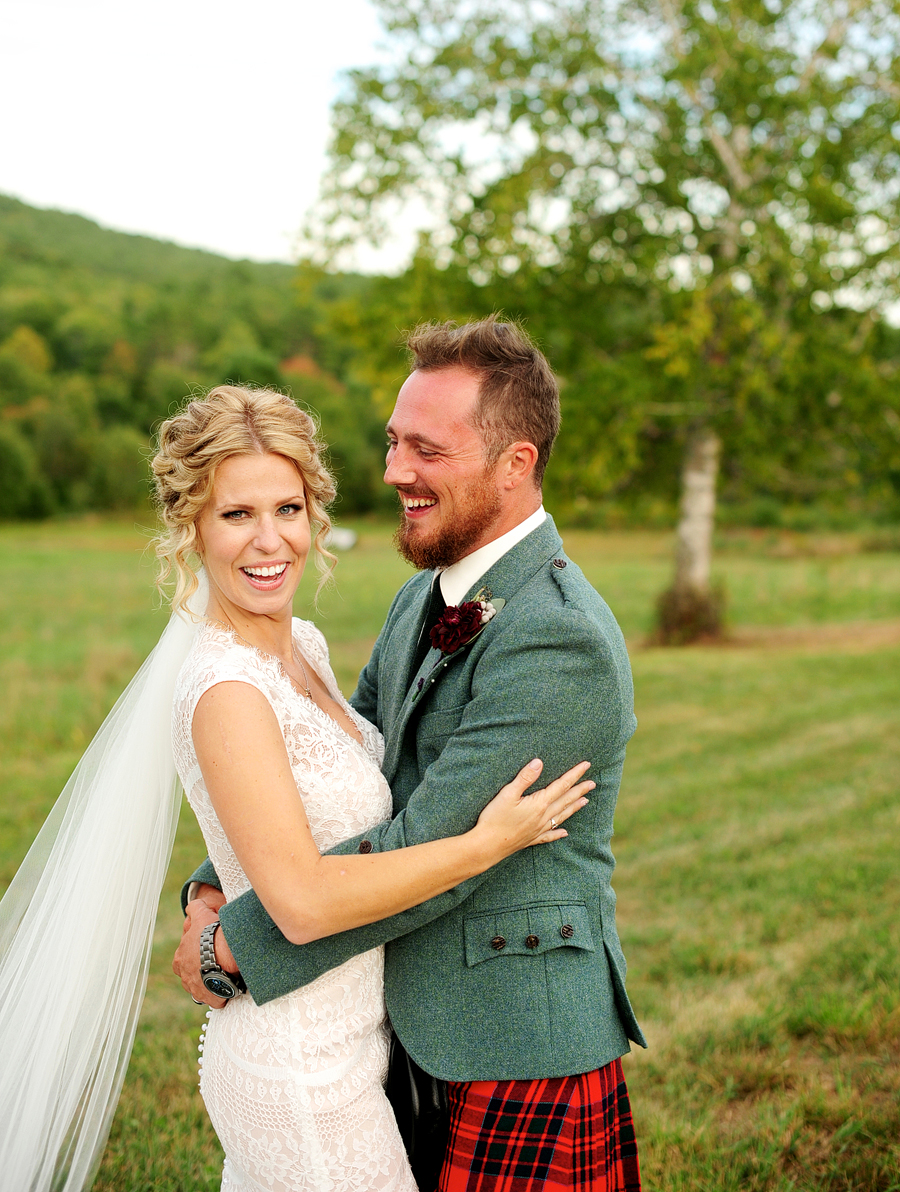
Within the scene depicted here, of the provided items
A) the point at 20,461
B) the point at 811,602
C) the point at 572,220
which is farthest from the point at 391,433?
the point at 20,461

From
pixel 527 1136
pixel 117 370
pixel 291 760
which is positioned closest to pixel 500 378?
pixel 291 760

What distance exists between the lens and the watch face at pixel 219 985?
7.77ft

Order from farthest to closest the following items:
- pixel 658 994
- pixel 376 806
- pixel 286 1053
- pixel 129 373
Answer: pixel 129 373 < pixel 658 994 < pixel 376 806 < pixel 286 1053

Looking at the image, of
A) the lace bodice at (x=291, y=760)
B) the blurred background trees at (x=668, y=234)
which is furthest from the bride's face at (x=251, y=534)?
the blurred background trees at (x=668, y=234)

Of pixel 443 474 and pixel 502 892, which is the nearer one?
pixel 502 892

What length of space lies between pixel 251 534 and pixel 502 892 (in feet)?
3.55

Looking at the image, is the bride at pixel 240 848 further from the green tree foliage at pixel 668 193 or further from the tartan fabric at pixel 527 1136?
the green tree foliage at pixel 668 193

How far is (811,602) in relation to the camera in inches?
875

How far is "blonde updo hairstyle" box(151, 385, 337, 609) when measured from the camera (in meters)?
2.54

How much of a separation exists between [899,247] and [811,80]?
9.17 feet

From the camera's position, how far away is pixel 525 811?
2.22 m

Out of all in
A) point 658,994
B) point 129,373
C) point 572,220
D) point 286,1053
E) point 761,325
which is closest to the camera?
point 286,1053

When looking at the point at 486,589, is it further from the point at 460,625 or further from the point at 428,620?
the point at 428,620

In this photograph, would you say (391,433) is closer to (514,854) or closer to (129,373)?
(514,854)
